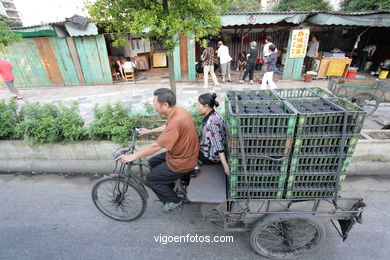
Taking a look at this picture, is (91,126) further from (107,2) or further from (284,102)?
(284,102)

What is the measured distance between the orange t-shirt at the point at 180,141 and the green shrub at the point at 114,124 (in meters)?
1.64

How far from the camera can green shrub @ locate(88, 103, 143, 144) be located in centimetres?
390

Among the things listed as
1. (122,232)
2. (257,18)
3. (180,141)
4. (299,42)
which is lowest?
(122,232)

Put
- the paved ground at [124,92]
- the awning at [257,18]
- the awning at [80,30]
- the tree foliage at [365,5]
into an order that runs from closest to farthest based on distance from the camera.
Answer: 1. the paved ground at [124,92]
2. the awning at [257,18]
3. the awning at [80,30]
4. the tree foliage at [365,5]

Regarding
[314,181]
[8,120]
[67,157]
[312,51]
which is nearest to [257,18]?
[312,51]

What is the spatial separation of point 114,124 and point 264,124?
3.02 m

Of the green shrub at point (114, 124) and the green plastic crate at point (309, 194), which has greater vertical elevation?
the green shrub at point (114, 124)

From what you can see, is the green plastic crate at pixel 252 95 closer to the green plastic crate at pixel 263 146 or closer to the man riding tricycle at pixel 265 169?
the man riding tricycle at pixel 265 169

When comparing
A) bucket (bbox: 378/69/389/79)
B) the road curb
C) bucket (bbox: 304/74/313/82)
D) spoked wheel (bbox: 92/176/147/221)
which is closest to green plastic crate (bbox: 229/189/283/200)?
spoked wheel (bbox: 92/176/147/221)

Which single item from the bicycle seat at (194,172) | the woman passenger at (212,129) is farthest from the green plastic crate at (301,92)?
the bicycle seat at (194,172)

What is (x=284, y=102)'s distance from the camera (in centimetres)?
224

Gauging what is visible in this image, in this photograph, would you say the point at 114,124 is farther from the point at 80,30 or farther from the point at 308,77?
the point at 308,77

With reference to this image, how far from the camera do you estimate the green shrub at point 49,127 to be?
13.0 feet

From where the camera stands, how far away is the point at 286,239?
8.17 ft
